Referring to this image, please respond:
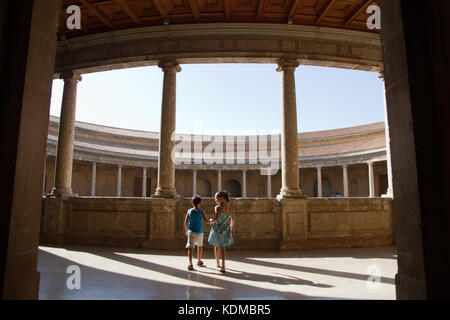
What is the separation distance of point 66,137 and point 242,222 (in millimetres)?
6534

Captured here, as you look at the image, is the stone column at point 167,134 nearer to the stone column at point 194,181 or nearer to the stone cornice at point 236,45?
the stone cornice at point 236,45

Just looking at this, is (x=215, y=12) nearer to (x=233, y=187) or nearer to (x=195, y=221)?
(x=195, y=221)

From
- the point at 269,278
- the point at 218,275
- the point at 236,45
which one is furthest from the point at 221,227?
the point at 236,45

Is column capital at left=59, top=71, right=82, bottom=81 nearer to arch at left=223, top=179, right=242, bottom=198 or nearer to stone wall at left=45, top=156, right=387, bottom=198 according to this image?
stone wall at left=45, top=156, right=387, bottom=198

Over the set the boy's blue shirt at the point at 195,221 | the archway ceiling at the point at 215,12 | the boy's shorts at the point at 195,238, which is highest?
the archway ceiling at the point at 215,12

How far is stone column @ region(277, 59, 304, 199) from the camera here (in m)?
8.52

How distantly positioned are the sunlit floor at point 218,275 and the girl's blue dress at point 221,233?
533 mm

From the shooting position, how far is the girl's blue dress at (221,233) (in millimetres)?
5785

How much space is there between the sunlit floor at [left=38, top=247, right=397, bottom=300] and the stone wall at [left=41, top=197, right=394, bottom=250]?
654 mm

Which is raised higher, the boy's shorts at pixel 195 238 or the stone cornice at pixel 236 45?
the stone cornice at pixel 236 45

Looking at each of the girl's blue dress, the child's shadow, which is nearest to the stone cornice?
the girl's blue dress

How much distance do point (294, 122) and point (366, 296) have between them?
18.8 ft

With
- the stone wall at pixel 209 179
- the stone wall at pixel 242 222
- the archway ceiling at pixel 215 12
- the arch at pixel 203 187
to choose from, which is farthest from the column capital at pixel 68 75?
the arch at pixel 203 187
